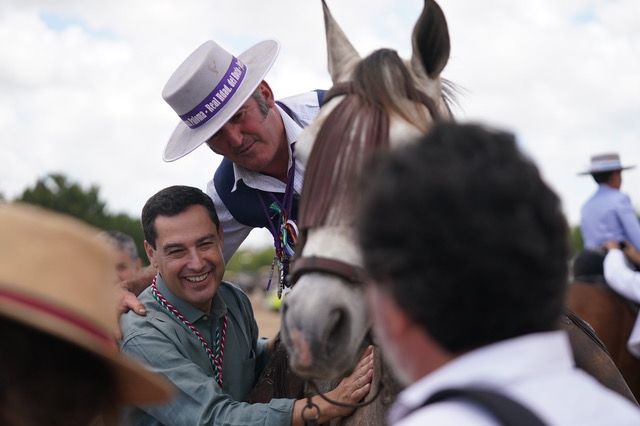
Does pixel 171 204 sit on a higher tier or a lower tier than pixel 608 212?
higher

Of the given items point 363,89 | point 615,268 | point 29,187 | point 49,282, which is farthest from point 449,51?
point 29,187

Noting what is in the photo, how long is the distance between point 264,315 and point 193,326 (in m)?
38.8

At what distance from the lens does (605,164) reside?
842 cm

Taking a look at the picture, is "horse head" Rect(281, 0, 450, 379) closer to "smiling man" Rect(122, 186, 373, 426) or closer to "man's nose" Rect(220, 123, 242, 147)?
"man's nose" Rect(220, 123, 242, 147)

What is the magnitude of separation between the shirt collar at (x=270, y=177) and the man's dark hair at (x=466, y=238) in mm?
2753

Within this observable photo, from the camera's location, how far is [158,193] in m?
4.67

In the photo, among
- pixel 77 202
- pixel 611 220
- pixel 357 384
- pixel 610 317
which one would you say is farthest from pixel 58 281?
pixel 77 202

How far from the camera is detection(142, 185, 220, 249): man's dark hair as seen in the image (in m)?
4.50

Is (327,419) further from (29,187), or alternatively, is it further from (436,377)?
(29,187)

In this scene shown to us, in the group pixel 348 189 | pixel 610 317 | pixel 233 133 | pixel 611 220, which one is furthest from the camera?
pixel 611 220

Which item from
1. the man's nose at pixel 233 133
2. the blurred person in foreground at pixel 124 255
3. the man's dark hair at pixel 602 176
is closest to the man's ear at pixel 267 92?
Result: the man's nose at pixel 233 133

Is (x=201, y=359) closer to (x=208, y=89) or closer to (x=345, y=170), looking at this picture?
(x=208, y=89)

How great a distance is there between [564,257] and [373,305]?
357mm

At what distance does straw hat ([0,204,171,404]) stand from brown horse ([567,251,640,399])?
257 inches
